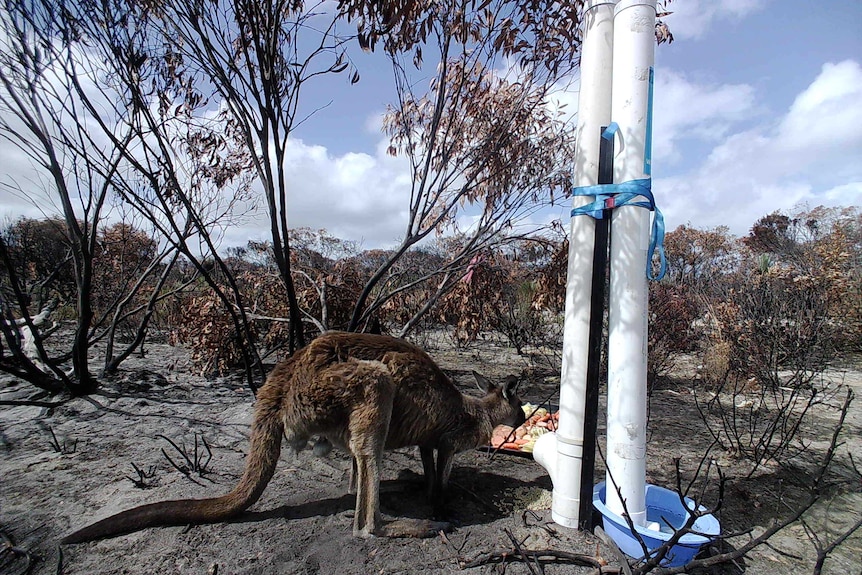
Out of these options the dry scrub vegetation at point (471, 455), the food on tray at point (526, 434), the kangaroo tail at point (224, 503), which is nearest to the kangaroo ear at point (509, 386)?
the food on tray at point (526, 434)

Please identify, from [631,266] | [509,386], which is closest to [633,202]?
[631,266]

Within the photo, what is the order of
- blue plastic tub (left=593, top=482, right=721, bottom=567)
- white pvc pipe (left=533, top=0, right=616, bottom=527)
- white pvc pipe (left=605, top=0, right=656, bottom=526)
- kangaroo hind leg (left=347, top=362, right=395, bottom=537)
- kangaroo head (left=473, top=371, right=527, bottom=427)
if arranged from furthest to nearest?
kangaroo head (left=473, top=371, right=527, bottom=427), kangaroo hind leg (left=347, top=362, right=395, bottom=537), white pvc pipe (left=533, top=0, right=616, bottom=527), white pvc pipe (left=605, top=0, right=656, bottom=526), blue plastic tub (left=593, top=482, right=721, bottom=567)

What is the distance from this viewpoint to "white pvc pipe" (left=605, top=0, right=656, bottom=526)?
2.54 meters

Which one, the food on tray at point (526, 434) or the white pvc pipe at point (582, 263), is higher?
the white pvc pipe at point (582, 263)

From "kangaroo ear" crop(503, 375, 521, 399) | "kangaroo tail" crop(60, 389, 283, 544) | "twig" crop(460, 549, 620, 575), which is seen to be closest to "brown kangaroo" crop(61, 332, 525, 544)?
"kangaroo tail" crop(60, 389, 283, 544)

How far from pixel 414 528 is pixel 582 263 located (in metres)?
1.92

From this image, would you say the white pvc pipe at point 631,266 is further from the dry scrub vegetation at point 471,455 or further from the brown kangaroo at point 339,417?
the brown kangaroo at point 339,417

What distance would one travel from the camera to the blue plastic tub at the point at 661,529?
2.34 metres

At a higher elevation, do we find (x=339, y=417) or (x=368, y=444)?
(x=339, y=417)

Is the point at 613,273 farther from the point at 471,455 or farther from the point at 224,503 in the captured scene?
the point at 224,503

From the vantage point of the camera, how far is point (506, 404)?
375 centimetres

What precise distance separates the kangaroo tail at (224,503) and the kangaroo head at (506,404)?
1656 mm

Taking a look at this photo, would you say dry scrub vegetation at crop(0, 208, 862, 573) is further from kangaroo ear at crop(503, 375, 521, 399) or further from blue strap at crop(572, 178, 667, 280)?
blue strap at crop(572, 178, 667, 280)

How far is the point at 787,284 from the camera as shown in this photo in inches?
331
